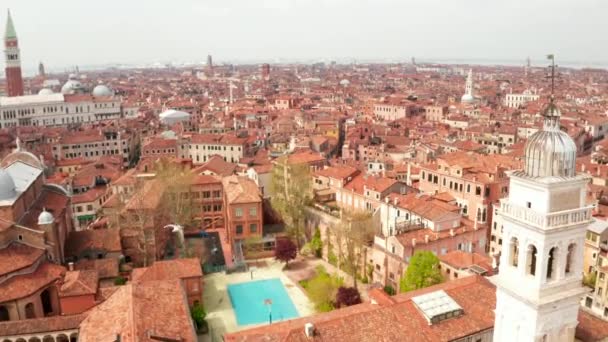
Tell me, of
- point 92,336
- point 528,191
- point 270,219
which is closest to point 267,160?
point 270,219

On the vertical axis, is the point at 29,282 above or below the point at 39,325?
above

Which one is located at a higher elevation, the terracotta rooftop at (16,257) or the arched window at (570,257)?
the arched window at (570,257)

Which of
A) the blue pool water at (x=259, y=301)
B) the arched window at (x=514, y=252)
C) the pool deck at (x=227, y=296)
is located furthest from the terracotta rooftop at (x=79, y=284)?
the arched window at (x=514, y=252)

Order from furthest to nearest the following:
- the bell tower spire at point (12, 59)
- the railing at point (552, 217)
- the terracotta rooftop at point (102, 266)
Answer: the bell tower spire at point (12, 59) < the terracotta rooftop at point (102, 266) < the railing at point (552, 217)

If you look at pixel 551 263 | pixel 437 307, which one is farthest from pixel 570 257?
pixel 437 307

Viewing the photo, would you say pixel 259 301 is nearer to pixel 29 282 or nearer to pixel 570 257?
pixel 29 282

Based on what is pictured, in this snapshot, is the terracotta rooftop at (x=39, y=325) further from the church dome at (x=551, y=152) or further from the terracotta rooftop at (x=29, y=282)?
the church dome at (x=551, y=152)
